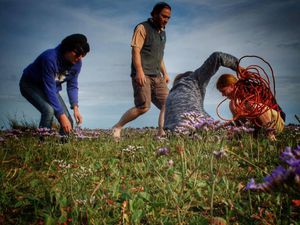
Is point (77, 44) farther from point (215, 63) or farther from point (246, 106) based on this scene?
point (246, 106)

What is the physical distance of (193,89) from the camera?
502 centimetres

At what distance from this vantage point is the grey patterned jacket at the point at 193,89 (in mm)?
4633

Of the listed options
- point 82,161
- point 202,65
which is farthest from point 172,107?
point 82,161

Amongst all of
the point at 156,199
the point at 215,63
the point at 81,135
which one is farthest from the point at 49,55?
the point at 156,199

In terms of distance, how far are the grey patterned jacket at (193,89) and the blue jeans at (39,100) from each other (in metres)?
2.05

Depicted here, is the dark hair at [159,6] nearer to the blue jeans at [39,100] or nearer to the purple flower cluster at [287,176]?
the blue jeans at [39,100]

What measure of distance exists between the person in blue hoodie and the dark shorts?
4.33 ft

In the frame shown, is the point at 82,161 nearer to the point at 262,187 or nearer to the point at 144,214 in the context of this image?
the point at 144,214

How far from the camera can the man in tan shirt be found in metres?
5.97

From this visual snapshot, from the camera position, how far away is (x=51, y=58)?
5.04 m

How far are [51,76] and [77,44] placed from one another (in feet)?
2.25

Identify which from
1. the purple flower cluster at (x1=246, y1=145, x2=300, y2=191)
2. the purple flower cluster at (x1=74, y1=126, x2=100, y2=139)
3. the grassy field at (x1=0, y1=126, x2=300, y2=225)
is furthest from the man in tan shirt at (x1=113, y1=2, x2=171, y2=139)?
the purple flower cluster at (x1=246, y1=145, x2=300, y2=191)

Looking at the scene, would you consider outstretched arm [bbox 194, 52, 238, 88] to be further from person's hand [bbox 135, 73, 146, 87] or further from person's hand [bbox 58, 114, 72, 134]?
person's hand [bbox 58, 114, 72, 134]

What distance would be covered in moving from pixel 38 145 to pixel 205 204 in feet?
9.68
